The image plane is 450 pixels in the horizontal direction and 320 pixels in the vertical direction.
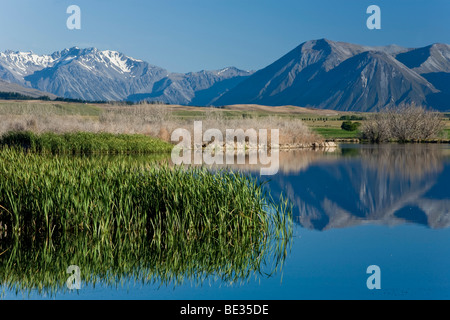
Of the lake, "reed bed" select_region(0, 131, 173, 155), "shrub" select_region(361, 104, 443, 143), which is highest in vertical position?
"shrub" select_region(361, 104, 443, 143)

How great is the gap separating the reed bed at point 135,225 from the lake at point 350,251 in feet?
2.25

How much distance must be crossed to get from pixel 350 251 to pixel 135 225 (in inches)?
178

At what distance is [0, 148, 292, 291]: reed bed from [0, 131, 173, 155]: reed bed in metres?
26.5

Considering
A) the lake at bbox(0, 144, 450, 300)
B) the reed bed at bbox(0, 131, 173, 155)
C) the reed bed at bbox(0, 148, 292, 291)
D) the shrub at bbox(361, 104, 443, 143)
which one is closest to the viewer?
the lake at bbox(0, 144, 450, 300)

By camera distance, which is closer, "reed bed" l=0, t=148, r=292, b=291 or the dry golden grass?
"reed bed" l=0, t=148, r=292, b=291

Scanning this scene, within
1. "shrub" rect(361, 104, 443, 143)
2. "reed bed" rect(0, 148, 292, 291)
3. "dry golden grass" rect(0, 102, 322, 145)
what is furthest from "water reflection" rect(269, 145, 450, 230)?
"shrub" rect(361, 104, 443, 143)

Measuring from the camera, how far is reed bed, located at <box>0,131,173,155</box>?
1524 inches

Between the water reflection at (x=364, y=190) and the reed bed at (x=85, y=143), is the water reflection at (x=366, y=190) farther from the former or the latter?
the reed bed at (x=85, y=143)

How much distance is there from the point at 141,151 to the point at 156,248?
29978 mm

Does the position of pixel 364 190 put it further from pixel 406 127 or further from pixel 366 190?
pixel 406 127

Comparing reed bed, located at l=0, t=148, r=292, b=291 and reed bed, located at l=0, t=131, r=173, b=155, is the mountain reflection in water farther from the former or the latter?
reed bed, located at l=0, t=131, r=173, b=155
